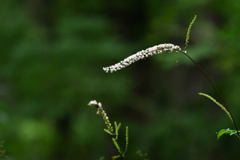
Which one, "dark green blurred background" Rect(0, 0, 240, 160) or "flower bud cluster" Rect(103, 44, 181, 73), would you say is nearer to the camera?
"flower bud cluster" Rect(103, 44, 181, 73)

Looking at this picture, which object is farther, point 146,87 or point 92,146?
point 146,87

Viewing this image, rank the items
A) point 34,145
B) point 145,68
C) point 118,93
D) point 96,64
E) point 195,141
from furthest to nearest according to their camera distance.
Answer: point 34,145 < point 145,68 < point 96,64 < point 118,93 < point 195,141

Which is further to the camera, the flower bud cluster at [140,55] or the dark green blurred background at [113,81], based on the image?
the dark green blurred background at [113,81]

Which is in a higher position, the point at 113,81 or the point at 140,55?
the point at 113,81

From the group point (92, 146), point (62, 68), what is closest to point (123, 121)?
point (92, 146)

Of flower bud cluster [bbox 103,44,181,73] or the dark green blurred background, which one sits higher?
the dark green blurred background

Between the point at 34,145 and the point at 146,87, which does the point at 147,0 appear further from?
the point at 34,145

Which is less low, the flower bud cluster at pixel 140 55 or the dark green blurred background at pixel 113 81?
the dark green blurred background at pixel 113 81

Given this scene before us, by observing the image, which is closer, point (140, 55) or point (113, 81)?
point (140, 55)
